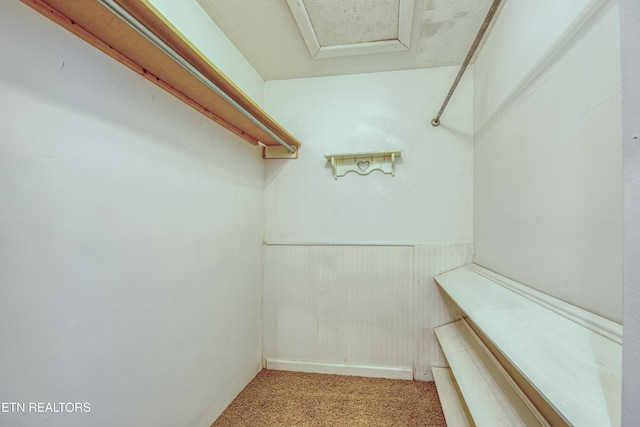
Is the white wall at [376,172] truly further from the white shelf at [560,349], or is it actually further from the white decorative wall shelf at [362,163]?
the white shelf at [560,349]

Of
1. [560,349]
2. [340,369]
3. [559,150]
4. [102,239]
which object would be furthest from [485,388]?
[102,239]

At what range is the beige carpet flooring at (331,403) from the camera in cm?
156

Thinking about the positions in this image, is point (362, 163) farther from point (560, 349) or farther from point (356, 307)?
point (560, 349)

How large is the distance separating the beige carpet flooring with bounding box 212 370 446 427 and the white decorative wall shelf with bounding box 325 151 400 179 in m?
1.50

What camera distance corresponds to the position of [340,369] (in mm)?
2057

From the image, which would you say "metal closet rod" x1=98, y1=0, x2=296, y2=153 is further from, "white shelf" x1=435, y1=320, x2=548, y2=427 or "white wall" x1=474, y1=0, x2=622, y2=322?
"white shelf" x1=435, y1=320, x2=548, y2=427

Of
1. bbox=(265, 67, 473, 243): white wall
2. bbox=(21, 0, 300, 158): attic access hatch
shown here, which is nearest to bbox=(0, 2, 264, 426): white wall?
bbox=(21, 0, 300, 158): attic access hatch

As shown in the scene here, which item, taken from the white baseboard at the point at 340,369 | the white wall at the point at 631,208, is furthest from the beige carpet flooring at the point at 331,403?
the white wall at the point at 631,208

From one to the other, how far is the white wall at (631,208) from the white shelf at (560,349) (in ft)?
0.51

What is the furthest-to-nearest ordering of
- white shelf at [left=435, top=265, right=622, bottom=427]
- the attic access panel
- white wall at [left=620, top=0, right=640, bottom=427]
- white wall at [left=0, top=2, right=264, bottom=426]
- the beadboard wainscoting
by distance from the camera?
the beadboard wainscoting
the attic access panel
white wall at [left=0, top=2, right=264, bottom=426]
white shelf at [left=435, top=265, right=622, bottom=427]
white wall at [left=620, top=0, right=640, bottom=427]

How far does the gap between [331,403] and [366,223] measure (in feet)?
3.97

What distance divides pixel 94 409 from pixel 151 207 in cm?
71

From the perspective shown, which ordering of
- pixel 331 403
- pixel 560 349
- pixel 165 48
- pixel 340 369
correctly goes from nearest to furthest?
pixel 560 349 → pixel 165 48 → pixel 331 403 → pixel 340 369

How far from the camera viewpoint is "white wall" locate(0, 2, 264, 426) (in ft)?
2.35
